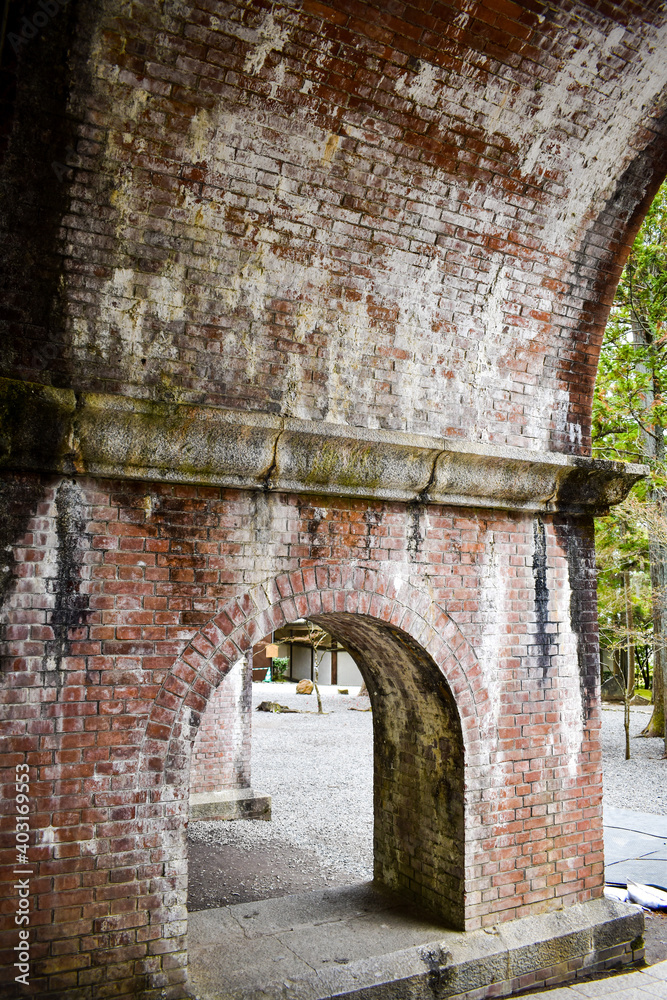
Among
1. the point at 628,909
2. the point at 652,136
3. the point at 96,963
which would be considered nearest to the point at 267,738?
the point at 628,909

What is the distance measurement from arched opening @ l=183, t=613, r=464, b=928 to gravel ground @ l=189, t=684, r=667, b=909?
1.84 m

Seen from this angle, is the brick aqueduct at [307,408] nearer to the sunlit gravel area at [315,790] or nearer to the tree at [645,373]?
the sunlit gravel area at [315,790]

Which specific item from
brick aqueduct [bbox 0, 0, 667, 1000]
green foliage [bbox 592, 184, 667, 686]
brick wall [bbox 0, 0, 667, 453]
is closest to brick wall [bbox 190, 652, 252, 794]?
brick aqueduct [bbox 0, 0, 667, 1000]

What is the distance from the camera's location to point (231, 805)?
8.38m

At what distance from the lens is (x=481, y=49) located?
3.64 m

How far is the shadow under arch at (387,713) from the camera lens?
3.53 m

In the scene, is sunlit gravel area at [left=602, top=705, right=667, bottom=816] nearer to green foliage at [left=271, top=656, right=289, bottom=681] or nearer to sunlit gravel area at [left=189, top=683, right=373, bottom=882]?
sunlit gravel area at [left=189, top=683, right=373, bottom=882]

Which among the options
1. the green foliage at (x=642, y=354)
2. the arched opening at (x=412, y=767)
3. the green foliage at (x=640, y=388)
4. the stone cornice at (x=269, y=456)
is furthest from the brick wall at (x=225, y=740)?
the green foliage at (x=642, y=354)

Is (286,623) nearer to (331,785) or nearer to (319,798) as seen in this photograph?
(319,798)

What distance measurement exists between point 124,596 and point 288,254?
208cm

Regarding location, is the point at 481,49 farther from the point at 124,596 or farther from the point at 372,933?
the point at 372,933

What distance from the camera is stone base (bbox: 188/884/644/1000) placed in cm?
384

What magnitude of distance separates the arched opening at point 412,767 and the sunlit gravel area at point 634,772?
5.35 meters

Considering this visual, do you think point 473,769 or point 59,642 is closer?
point 59,642
